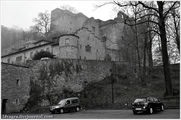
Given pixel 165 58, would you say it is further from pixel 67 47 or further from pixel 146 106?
pixel 67 47

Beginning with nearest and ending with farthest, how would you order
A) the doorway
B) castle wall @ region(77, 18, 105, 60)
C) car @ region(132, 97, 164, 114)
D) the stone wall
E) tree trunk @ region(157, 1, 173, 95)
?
1. car @ region(132, 97, 164, 114)
2. tree trunk @ region(157, 1, 173, 95)
3. the doorway
4. the stone wall
5. castle wall @ region(77, 18, 105, 60)

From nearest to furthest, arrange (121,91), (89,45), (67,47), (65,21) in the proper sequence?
(121,91) → (67,47) → (89,45) → (65,21)

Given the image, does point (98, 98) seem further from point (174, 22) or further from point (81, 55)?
point (81, 55)

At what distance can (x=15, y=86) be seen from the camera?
33719mm

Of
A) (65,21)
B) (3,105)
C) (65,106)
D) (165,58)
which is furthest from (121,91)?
(65,21)

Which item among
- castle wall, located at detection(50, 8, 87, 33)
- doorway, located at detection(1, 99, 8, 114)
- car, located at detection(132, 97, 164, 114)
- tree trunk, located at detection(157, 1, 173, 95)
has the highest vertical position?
castle wall, located at detection(50, 8, 87, 33)

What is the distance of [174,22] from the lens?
36.2 m

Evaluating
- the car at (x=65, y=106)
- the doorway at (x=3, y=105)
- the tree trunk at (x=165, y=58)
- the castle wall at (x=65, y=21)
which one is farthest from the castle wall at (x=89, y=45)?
the tree trunk at (x=165, y=58)

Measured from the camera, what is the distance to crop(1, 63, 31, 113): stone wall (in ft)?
105

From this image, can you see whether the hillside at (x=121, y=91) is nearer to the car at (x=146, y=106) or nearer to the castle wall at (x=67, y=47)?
the car at (x=146, y=106)

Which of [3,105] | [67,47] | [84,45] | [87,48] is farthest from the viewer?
[87,48]

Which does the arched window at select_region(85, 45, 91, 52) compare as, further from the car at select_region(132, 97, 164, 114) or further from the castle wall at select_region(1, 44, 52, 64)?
the car at select_region(132, 97, 164, 114)

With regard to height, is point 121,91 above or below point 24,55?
below

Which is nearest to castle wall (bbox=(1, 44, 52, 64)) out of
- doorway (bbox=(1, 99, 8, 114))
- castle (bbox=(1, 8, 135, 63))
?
castle (bbox=(1, 8, 135, 63))
